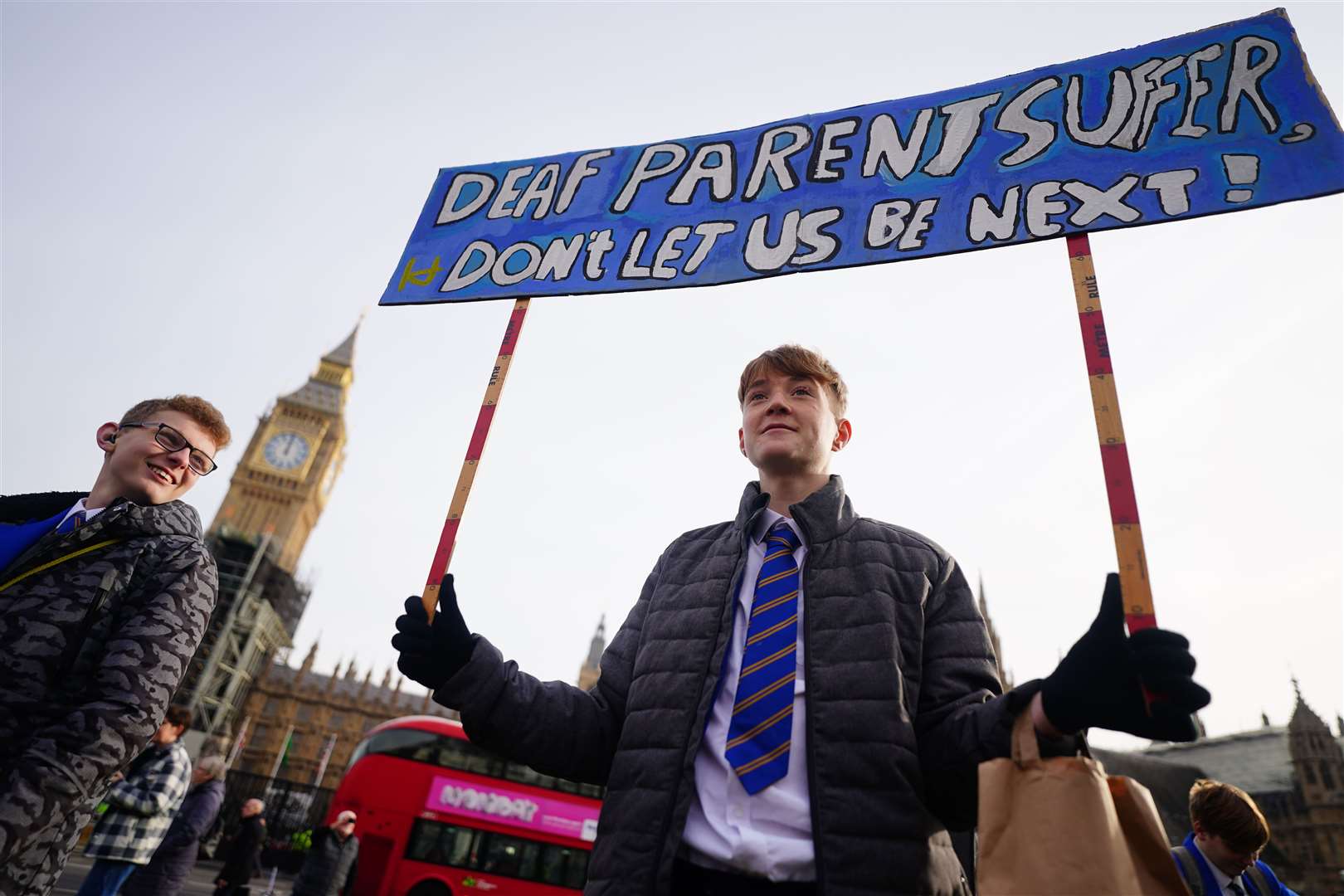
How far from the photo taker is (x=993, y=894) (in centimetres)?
135

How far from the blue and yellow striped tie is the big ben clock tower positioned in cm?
7018

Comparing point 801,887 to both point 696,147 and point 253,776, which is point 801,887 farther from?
point 253,776

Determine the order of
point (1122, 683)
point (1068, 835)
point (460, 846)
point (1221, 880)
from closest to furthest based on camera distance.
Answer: point (1068, 835) → point (1122, 683) → point (1221, 880) → point (460, 846)

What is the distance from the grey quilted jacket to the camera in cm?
163

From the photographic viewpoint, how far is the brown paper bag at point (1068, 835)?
4.16 ft

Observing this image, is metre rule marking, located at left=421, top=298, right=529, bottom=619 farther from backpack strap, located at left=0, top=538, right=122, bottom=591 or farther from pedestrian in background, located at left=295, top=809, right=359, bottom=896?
pedestrian in background, located at left=295, top=809, right=359, bottom=896

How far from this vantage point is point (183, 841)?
15.7 feet

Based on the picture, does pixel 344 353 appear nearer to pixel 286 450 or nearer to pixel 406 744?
pixel 286 450

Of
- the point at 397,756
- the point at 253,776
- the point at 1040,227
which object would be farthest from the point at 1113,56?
the point at 253,776

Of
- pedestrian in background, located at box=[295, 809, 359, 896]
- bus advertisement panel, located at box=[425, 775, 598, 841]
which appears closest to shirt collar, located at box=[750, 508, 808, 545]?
pedestrian in background, located at box=[295, 809, 359, 896]

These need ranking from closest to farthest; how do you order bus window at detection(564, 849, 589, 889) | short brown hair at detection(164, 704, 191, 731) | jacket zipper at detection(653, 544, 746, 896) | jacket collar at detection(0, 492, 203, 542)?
1. jacket zipper at detection(653, 544, 746, 896)
2. jacket collar at detection(0, 492, 203, 542)
3. short brown hair at detection(164, 704, 191, 731)
4. bus window at detection(564, 849, 589, 889)

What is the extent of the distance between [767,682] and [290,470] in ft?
249

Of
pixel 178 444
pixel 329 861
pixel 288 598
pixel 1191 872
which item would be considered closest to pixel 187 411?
pixel 178 444

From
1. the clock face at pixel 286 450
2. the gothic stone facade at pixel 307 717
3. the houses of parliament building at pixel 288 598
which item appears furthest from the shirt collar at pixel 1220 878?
the clock face at pixel 286 450
